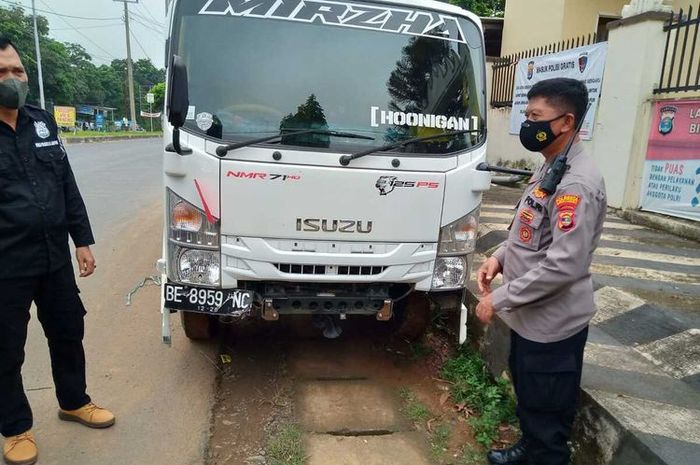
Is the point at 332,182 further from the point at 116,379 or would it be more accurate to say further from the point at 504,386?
the point at 116,379

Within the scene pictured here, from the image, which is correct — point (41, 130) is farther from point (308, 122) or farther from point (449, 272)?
point (449, 272)

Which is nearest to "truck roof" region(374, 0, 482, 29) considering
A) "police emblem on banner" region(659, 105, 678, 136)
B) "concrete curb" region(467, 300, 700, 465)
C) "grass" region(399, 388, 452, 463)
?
"concrete curb" region(467, 300, 700, 465)

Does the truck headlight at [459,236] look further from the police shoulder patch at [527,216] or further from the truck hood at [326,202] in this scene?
the police shoulder patch at [527,216]

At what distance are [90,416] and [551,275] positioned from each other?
A: 2563 millimetres

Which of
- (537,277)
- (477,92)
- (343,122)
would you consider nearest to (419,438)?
(537,277)

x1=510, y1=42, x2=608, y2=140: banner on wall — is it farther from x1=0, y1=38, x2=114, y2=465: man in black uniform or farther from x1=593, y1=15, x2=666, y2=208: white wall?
x1=0, y1=38, x2=114, y2=465: man in black uniform

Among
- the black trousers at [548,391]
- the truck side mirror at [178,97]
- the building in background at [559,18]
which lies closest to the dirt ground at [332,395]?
the black trousers at [548,391]

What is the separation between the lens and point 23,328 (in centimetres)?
260

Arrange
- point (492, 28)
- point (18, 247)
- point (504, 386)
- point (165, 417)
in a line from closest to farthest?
point (18, 247), point (165, 417), point (504, 386), point (492, 28)

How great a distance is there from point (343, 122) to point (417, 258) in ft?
2.96

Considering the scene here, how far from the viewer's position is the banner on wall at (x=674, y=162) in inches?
234

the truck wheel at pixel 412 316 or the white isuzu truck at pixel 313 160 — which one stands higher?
the white isuzu truck at pixel 313 160

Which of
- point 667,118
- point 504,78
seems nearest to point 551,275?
point 667,118

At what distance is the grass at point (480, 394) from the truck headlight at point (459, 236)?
889 millimetres
